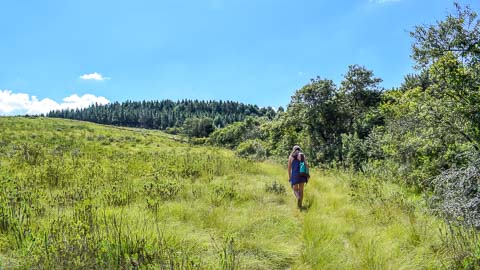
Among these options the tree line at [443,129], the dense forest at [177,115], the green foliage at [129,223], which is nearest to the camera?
the green foliage at [129,223]

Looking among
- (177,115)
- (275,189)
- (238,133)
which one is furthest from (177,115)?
(275,189)

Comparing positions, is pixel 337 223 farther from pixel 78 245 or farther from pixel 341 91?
pixel 341 91

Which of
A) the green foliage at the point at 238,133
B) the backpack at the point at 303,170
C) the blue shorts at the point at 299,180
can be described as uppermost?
the green foliage at the point at 238,133

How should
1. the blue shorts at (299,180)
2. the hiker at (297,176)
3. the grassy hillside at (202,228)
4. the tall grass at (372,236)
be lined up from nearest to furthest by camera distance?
the grassy hillside at (202,228)
the tall grass at (372,236)
the hiker at (297,176)
the blue shorts at (299,180)

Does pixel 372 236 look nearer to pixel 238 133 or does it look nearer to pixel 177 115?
pixel 238 133

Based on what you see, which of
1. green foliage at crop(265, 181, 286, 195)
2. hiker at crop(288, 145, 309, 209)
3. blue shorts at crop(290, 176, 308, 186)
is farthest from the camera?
green foliage at crop(265, 181, 286, 195)

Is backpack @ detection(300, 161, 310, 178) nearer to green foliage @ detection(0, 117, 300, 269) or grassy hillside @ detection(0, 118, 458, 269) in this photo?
grassy hillside @ detection(0, 118, 458, 269)

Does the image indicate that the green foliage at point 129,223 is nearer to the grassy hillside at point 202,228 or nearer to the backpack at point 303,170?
the grassy hillside at point 202,228

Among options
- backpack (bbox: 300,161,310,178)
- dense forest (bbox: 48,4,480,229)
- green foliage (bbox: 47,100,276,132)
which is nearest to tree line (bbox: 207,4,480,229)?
dense forest (bbox: 48,4,480,229)

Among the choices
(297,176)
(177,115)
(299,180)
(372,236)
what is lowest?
(372,236)

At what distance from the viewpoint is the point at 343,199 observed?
7934 millimetres

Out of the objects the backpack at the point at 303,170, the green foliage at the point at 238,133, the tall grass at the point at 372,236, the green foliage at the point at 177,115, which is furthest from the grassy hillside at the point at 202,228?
the green foliage at the point at 177,115

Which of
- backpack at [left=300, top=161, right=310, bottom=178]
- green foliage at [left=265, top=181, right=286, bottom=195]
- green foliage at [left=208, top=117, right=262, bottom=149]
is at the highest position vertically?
green foliage at [left=208, top=117, right=262, bottom=149]

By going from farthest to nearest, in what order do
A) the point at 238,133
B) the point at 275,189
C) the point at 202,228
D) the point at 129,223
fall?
the point at 238,133
the point at 275,189
the point at 202,228
the point at 129,223
